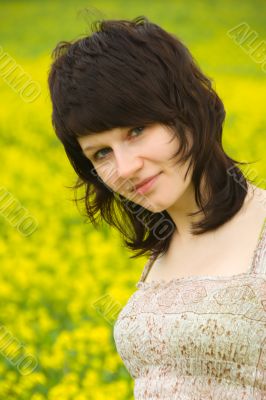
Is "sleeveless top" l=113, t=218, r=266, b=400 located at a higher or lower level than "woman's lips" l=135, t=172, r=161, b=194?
lower

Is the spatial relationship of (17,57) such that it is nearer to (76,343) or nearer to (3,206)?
(3,206)

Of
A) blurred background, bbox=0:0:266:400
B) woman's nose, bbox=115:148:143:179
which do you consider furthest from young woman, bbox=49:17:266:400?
blurred background, bbox=0:0:266:400

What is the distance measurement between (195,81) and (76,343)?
2.29 metres

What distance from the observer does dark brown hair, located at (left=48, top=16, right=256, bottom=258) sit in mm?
1830

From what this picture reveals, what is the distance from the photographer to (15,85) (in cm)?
1167

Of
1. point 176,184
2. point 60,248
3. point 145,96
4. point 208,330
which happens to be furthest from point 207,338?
point 60,248

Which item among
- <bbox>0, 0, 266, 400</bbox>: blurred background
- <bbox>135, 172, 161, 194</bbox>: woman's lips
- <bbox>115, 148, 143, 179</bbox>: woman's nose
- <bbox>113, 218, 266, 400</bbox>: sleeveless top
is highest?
<bbox>115, 148, 143, 179</bbox>: woman's nose

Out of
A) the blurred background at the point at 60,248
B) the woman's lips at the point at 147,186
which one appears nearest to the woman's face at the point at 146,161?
the woman's lips at the point at 147,186

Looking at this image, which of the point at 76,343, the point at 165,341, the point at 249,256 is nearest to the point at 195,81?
the point at 249,256

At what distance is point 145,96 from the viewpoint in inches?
72.1

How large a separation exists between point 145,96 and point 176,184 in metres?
0.23

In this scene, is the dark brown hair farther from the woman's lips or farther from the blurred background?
the blurred background

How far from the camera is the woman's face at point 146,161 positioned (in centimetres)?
186

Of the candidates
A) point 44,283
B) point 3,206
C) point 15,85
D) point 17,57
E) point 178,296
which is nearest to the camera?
point 178,296
